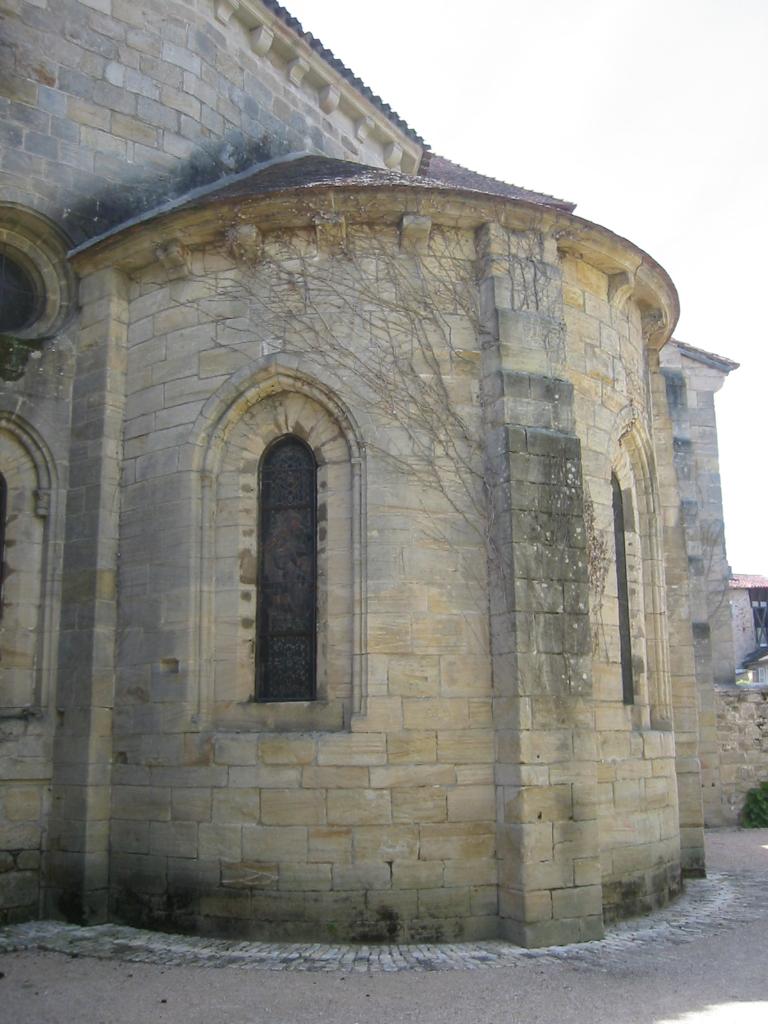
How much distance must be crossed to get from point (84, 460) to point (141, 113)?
381 cm

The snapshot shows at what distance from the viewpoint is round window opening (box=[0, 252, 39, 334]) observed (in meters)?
9.67

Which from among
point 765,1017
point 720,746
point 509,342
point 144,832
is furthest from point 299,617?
point 720,746

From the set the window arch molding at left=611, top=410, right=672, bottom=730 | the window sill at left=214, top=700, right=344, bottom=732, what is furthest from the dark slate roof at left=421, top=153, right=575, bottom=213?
the window sill at left=214, top=700, right=344, bottom=732

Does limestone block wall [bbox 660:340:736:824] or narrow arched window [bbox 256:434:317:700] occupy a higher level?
limestone block wall [bbox 660:340:736:824]

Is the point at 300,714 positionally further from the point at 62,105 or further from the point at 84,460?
A: the point at 62,105

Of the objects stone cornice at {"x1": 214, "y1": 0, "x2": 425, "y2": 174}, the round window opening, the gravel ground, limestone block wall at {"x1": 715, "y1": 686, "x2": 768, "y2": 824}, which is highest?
stone cornice at {"x1": 214, "y1": 0, "x2": 425, "y2": 174}

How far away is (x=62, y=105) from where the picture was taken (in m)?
9.89

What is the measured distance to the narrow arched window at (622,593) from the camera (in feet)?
31.5

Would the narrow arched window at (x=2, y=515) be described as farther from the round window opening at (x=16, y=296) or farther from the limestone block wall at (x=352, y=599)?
the round window opening at (x=16, y=296)

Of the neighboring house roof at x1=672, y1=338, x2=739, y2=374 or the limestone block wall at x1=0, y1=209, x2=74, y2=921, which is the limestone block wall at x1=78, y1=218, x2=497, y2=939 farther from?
the neighboring house roof at x1=672, y1=338, x2=739, y2=374

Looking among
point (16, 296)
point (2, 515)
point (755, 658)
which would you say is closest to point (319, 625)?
point (2, 515)

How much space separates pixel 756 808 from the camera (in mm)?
16297

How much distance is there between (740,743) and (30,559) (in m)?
12.3

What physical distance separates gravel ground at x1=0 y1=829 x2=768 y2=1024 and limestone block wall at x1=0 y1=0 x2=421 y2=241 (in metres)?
6.49
